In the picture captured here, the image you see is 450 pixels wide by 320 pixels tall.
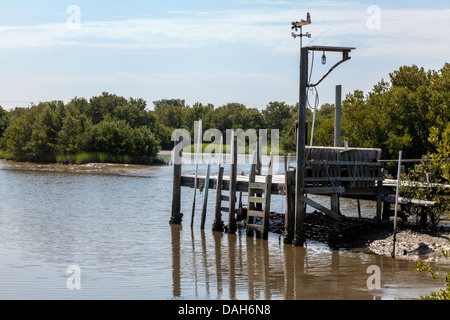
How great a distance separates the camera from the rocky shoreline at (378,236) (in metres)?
16.2

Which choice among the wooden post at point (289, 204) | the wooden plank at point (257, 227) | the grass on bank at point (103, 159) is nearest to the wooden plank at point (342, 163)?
the wooden post at point (289, 204)

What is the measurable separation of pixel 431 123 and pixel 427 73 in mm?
6636

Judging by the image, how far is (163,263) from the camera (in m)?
16.3

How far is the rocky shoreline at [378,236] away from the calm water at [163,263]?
57cm

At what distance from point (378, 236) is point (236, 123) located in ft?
262

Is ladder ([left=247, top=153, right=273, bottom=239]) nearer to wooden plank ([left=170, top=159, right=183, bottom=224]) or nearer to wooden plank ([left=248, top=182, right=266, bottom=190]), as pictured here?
wooden plank ([left=248, top=182, right=266, bottom=190])

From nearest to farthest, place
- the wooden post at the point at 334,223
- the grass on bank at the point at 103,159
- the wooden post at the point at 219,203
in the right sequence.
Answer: the wooden post at the point at 334,223, the wooden post at the point at 219,203, the grass on bank at the point at 103,159

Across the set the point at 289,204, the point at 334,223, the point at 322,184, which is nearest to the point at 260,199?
the point at 289,204

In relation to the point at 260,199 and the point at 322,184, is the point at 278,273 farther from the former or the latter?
the point at 322,184

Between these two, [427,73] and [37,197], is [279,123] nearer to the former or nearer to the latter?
[427,73]

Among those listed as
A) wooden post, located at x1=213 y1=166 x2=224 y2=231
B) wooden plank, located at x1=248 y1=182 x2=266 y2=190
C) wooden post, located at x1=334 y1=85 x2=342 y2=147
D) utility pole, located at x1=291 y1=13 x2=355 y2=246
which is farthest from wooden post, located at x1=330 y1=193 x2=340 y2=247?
wooden post, located at x1=334 y1=85 x2=342 y2=147

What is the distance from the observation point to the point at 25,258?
1683 cm

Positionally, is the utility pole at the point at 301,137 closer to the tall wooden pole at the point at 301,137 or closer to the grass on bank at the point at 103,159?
the tall wooden pole at the point at 301,137
